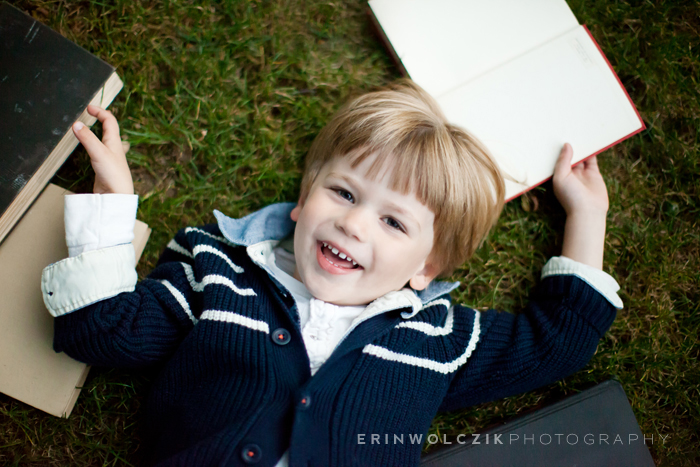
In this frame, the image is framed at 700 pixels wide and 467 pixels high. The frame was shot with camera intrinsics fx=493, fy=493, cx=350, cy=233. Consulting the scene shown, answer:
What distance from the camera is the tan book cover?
1489 mm

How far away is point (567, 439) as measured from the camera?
63.0 inches

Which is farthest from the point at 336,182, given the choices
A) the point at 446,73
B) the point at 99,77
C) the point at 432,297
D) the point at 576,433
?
the point at 576,433

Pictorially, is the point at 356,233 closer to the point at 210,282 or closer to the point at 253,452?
the point at 210,282

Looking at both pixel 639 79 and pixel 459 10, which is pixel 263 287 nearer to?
pixel 459 10

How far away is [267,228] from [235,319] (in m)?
0.33

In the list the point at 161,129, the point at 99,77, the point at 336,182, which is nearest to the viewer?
the point at 336,182

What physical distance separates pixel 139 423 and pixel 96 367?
23 cm

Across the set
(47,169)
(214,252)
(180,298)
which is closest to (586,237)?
(214,252)

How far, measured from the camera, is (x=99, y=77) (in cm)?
155

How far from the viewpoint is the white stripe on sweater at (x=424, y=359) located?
1.46 metres

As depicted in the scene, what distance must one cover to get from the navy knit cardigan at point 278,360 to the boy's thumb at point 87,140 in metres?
0.35

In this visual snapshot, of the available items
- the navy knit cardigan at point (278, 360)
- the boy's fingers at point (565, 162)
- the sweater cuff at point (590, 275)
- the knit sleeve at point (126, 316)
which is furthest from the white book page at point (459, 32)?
the knit sleeve at point (126, 316)

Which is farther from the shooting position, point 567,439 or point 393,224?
point 567,439

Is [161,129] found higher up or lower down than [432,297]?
higher up
